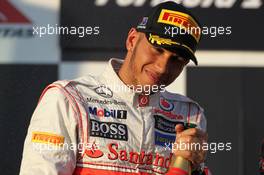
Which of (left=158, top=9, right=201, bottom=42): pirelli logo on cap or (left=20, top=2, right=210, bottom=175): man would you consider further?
(left=158, top=9, right=201, bottom=42): pirelli logo on cap

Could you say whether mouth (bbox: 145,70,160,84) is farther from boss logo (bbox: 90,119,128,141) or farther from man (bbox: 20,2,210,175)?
boss logo (bbox: 90,119,128,141)

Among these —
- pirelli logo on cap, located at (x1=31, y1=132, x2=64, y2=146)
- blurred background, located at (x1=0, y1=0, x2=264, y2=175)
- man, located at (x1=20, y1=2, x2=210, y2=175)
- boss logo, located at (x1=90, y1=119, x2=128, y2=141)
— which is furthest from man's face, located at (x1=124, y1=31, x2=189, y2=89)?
blurred background, located at (x1=0, y1=0, x2=264, y2=175)

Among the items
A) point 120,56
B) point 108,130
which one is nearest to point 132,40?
point 108,130

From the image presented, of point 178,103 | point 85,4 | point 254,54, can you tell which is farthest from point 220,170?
point 178,103

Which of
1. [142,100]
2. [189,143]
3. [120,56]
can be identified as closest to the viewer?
[189,143]

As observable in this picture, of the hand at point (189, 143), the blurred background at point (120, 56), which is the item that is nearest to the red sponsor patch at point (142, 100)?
the hand at point (189, 143)

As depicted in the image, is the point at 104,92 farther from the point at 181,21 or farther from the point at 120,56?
the point at 120,56

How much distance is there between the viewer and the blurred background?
3287mm

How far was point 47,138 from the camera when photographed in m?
1.52

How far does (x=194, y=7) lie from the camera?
10.9 ft

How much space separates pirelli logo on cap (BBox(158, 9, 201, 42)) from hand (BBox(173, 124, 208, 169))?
0.96 ft

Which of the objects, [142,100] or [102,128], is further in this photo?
[142,100]

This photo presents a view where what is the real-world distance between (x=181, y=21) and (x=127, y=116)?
0.97ft

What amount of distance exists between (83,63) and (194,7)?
0.66 m
